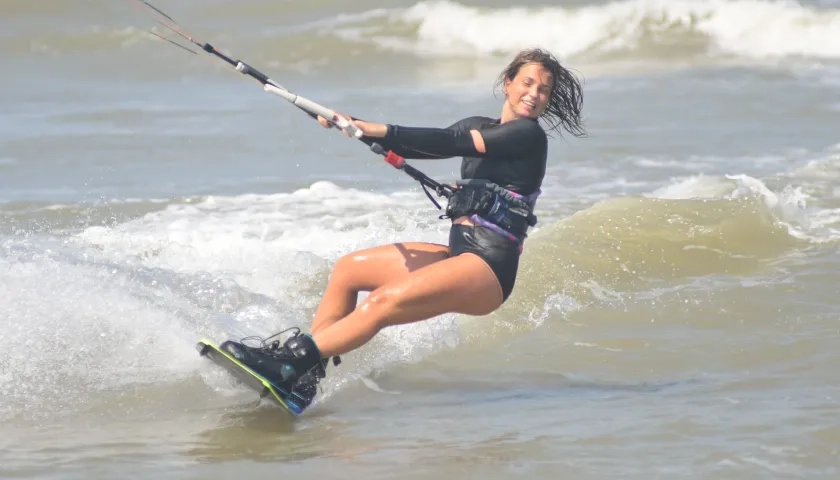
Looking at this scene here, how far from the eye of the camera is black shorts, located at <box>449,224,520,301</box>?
5613 mm

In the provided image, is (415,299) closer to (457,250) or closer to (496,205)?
(457,250)

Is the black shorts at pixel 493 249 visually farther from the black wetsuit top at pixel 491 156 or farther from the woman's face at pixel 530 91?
the woman's face at pixel 530 91

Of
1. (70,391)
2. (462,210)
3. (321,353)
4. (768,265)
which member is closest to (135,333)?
(70,391)

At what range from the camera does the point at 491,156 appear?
18.1 feet

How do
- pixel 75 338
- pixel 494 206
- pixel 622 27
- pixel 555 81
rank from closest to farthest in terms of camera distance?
pixel 494 206, pixel 555 81, pixel 75 338, pixel 622 27

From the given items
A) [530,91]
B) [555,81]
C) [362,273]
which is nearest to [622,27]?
[555,81]

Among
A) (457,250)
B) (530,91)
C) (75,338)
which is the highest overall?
(530,91)

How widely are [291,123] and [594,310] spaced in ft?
25.8

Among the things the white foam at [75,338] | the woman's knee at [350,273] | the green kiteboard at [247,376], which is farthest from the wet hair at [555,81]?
the white foam at [75,338]

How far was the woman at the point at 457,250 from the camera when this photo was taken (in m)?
5.39

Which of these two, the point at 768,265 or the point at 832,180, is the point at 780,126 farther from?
the point at 768,265

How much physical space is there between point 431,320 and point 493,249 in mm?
1474

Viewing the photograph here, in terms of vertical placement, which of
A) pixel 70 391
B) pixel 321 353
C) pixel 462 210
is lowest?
pixel 70 391

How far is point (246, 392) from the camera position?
5891 mm
